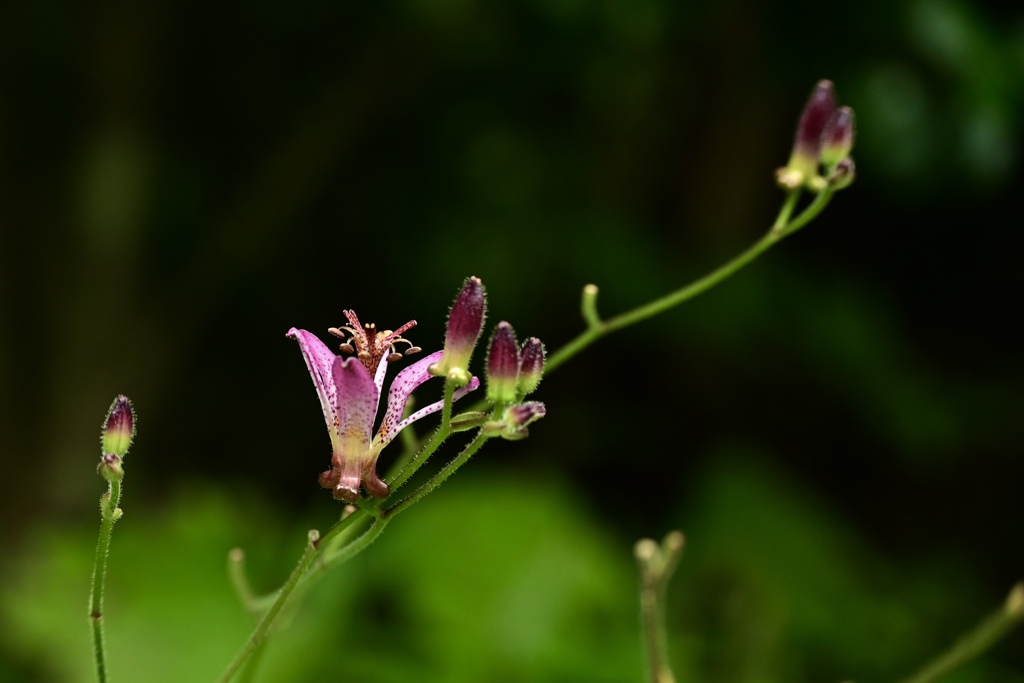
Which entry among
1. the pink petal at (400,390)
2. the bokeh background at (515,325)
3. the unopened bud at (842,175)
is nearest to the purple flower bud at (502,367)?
the pink petal at (400,390)

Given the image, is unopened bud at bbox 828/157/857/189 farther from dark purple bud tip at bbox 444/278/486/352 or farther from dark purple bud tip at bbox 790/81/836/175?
dark purple bud tip at bbox 444/278/486/352

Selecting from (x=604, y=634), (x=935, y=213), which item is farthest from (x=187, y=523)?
(x=935, y=213)

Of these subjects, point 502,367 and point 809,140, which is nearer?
point 502,367

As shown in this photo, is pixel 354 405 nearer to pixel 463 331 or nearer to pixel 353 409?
pixel 353 409

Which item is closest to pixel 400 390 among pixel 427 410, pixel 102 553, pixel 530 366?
pixel 427 410

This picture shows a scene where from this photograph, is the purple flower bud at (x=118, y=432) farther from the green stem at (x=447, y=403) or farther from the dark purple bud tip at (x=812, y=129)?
the dark purple bud tip at (x=812, y=129)

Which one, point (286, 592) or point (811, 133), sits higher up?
point (811, 133)
